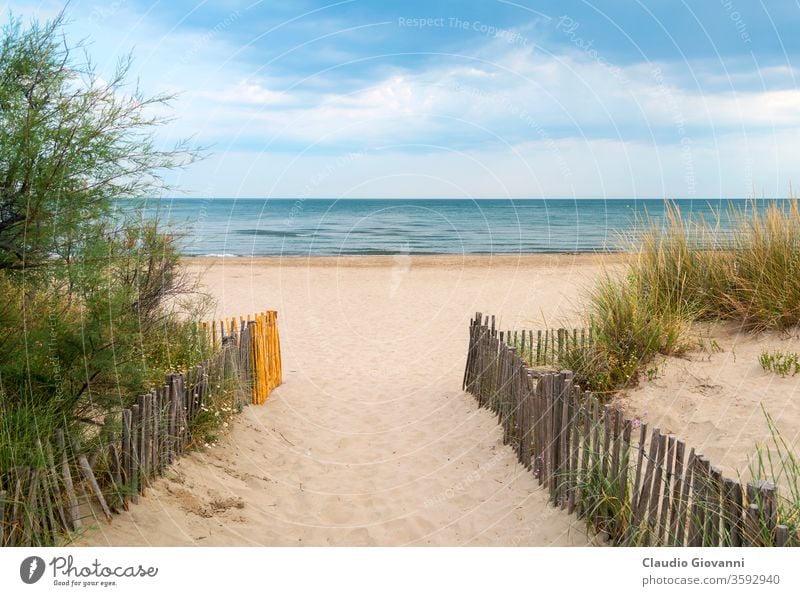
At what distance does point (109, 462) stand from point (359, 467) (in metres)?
2.60

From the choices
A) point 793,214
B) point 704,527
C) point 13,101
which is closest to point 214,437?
point 13,101

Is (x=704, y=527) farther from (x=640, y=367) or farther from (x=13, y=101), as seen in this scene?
(x=13, y=101)

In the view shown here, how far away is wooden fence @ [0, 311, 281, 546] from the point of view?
3.99 meters

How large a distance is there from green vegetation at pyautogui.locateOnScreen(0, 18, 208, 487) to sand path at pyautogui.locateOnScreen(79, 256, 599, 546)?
3.41ft

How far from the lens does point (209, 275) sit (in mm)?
22328

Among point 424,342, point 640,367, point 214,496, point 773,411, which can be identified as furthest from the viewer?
point 424,342

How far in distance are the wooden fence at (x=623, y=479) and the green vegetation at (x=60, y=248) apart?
3.58 meters

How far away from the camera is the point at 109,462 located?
16.0 feet

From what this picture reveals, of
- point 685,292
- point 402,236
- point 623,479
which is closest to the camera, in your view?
point 623,479

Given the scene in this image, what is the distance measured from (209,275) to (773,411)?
750 inches

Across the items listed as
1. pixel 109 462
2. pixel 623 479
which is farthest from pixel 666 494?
pixel 109 462

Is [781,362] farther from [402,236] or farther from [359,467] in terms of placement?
[402,236]

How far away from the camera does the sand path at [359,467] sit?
5.19 m

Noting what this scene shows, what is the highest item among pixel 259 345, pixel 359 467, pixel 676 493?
pixel 259 345
